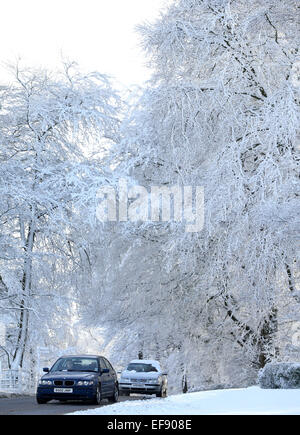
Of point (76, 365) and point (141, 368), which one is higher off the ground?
point (76, 365)

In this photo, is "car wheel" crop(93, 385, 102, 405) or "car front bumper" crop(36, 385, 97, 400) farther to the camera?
"car wheel" crop(93, 385, 102, 405)

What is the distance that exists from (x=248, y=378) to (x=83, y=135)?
11.5 metres

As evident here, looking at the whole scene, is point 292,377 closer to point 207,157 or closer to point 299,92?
point 299,92

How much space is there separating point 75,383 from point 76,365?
1.65 metres

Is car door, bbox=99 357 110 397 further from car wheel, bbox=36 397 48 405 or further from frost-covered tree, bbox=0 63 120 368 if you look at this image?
frost-covered tree, bbox=0 63 120 368

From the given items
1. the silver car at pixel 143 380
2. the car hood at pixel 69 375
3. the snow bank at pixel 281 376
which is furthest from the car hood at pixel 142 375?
the snow bank at pixel 281 376

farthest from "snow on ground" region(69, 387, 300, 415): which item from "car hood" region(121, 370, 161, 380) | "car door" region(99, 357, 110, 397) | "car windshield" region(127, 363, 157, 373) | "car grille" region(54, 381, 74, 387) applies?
"car windshield" region(127, 363, 157, 373)

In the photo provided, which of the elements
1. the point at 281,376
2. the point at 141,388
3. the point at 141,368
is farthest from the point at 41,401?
the point at 141,368

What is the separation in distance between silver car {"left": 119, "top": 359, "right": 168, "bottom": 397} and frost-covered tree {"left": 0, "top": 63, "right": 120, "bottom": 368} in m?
3.66

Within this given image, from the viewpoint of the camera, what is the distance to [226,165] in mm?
22406

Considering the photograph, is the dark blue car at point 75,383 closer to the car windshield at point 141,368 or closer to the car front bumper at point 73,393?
the car front bumper at point 73,393

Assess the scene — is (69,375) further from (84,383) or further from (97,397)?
(97,397)

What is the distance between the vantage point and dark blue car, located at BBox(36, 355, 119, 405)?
18533 mm
